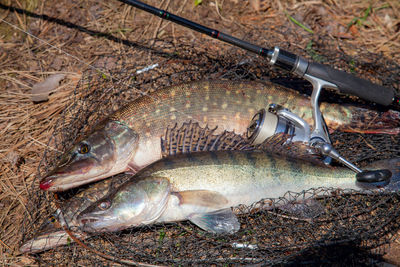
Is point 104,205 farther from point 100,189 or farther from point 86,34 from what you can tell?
point 86,34

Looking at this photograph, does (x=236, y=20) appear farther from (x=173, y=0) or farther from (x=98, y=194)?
(x=98, y=194)

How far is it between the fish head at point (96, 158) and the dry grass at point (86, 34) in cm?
86

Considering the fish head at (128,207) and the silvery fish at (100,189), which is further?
the silvery fish at (100,189)

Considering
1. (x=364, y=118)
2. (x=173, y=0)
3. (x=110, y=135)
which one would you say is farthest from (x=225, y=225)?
(x=173, y=0)

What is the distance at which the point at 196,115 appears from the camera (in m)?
4.04

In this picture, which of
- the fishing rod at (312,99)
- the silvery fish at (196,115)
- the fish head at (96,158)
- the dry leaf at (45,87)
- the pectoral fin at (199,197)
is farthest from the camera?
the dry leaf at (45,87)

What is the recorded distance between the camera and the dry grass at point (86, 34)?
4.43m

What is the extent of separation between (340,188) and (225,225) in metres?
1.24

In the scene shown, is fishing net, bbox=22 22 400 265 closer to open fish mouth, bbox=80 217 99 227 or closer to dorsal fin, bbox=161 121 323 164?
dorsal fin, bbox=161 121 323 164

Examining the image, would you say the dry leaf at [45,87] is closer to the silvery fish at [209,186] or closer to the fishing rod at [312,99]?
the fishing rod at [312,99]

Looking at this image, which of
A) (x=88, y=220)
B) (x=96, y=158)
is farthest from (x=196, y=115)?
(x=88, y=220)

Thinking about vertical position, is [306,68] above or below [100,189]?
above

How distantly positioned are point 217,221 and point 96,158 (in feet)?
4.84

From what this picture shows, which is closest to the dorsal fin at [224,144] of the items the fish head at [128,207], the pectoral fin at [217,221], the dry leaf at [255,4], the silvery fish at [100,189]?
the silvery fish at [100,189]
